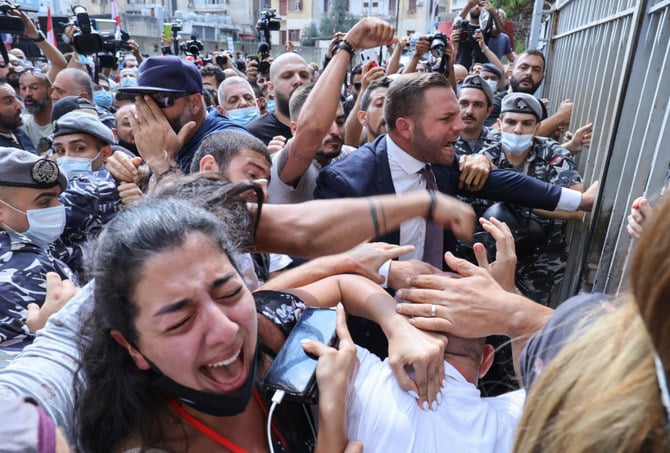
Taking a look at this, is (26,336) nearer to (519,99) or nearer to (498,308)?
(498,308)

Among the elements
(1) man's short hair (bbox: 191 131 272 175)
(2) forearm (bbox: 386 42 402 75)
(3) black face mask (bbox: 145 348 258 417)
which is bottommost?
(3) black face mask (bbox: 145 348 258 417)

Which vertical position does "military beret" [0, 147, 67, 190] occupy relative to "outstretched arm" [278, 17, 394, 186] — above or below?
below

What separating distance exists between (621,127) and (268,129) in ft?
8.65

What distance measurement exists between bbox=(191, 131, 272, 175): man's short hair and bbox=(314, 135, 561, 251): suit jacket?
1.21 ft

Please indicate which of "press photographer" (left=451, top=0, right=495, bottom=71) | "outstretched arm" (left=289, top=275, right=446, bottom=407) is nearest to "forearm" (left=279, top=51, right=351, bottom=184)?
"outstretched arm" (left=289, top=275, right=446, bottom=407)

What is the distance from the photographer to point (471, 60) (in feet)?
24.0

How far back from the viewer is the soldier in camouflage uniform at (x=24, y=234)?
1.93m

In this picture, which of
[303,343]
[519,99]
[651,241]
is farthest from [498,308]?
[519,99]

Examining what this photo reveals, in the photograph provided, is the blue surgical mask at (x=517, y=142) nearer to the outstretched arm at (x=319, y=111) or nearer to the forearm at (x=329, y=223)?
the outstretched arm at (x=319, y=111)

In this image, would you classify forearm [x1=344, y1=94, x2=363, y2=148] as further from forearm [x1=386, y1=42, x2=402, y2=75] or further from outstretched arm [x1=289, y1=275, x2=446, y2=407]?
outstretched arm [x1=289, y1=275, x2=446, y2=407]

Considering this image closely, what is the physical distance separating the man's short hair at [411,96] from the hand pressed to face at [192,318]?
1662 millimetres

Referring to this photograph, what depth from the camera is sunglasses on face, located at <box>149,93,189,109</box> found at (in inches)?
108

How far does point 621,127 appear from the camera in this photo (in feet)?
7.33

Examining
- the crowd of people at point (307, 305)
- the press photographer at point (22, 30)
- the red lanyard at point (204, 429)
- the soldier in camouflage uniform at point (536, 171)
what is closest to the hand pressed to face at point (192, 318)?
the crowd of people at point (307, 305)
